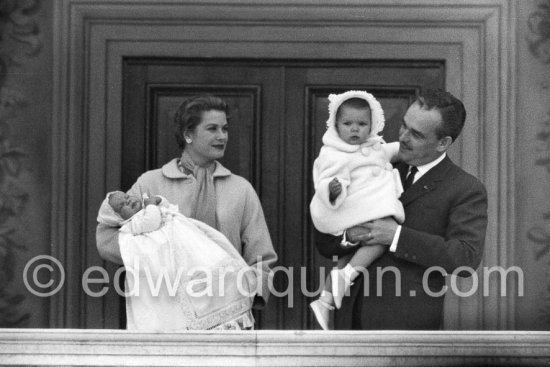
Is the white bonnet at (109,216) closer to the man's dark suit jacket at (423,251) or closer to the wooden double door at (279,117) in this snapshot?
the man's dark suit jacket at (423,251)

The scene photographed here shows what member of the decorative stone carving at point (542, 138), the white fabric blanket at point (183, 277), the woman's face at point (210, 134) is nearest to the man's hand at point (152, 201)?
the white fabric blanket at point (183, 277)

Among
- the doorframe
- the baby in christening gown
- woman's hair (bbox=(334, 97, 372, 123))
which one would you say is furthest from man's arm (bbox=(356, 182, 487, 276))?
the doorframe

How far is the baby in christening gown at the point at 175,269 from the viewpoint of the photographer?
26.1ft

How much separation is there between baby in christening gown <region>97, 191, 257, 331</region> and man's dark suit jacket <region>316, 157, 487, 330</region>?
1.55ft

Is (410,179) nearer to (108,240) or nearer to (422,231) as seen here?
(422,231)

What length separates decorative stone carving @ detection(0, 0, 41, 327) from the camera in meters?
9.21

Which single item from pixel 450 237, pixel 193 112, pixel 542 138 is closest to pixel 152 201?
pixel 193 112

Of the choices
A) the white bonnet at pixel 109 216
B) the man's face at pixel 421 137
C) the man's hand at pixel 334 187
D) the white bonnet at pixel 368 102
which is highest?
the white bonnet at pixel 368 102

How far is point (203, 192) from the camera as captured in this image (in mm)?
8312

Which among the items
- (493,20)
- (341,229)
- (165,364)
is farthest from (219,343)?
(493,20)

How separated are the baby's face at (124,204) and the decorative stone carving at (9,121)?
138 cm

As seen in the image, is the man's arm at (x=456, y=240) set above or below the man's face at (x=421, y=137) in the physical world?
below

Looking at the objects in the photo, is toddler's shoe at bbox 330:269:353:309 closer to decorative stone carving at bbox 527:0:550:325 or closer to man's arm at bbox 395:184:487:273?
man's arm at bbox 395:184:487:273

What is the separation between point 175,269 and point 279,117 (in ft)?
5.53
